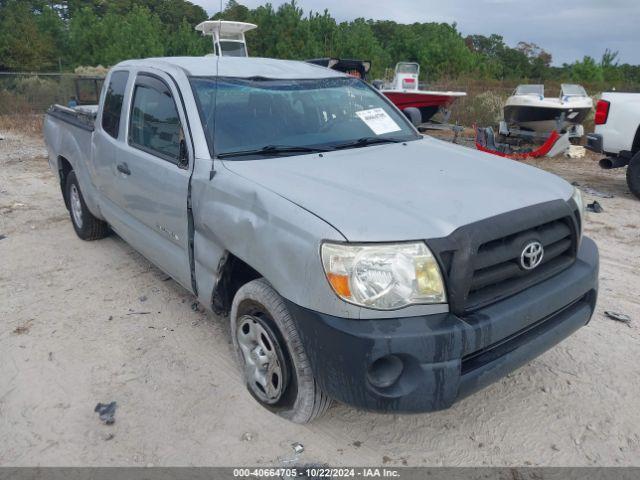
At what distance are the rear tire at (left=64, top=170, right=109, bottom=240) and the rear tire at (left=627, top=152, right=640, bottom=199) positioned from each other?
6.81 m

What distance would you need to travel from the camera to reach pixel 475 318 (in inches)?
89.3

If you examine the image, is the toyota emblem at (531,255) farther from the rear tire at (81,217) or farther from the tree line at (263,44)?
the tree line at (263,44)

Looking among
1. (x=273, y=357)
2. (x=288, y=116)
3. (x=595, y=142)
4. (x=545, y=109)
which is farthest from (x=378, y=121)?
(x=545, y=109)

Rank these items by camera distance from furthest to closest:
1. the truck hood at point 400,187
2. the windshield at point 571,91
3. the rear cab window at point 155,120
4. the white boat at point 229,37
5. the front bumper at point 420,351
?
1. the white boat at point 229,37
2. the windshield at point 571,91
3. the rear cab window at point 155,120
4. the truck hood at point 400,187
5. the front bumper at point 420,351

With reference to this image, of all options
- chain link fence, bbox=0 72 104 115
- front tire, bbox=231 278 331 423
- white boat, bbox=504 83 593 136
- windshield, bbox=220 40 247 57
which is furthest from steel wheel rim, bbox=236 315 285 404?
chain link fence, bbox=0 72 104 115

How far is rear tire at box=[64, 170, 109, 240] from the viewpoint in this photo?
533 cm

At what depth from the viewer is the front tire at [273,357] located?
2488 mm

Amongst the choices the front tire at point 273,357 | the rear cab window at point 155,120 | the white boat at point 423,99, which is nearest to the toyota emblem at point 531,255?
the front tire at point 273,357

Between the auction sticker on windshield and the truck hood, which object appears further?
the auction sticker on windshield

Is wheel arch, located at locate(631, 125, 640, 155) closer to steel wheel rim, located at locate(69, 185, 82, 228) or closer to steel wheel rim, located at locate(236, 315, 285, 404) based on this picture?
steel wheel rim, located at locate(236, 315, 285, 404)

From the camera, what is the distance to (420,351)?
215 cm

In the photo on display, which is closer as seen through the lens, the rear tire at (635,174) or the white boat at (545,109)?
the rear tire at (635,174)

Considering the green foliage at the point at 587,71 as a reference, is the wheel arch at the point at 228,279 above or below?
below

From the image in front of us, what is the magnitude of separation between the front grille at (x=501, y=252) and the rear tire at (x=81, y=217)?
4.14 m
